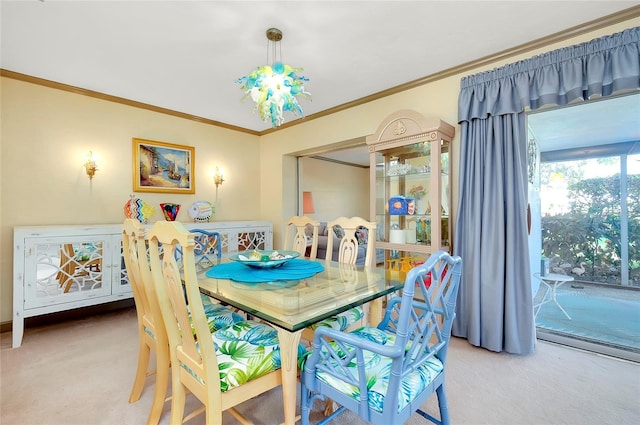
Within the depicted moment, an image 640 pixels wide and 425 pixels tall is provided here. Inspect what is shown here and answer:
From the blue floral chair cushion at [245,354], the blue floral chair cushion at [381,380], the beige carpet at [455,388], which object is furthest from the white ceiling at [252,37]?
the beige carpet at [455,388]

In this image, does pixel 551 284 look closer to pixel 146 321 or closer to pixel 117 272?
pixel 146 321

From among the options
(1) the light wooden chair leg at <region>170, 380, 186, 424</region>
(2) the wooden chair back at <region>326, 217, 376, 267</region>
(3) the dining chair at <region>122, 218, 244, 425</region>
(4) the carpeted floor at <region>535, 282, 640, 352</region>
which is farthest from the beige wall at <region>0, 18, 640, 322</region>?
(1) the light wooden chair leg at <region>170, 380, 186, 424</region>

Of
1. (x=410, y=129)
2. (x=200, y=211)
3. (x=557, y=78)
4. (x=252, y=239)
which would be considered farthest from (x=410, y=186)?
(x=200, y=211)

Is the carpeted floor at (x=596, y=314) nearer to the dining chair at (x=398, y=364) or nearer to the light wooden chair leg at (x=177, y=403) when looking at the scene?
the dining chair at (x=398, y=364)

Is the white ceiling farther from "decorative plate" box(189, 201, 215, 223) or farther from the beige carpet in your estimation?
the beige carpet

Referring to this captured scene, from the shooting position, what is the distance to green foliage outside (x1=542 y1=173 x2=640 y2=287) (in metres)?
2.40

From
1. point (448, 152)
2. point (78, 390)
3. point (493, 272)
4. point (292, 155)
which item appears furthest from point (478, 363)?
point (292, 155)

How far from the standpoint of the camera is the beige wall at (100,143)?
2.72m

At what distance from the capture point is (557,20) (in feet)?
6.61

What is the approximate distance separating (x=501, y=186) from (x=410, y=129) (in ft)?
2.94

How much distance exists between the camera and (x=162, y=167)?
3.67m

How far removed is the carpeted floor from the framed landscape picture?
A: 165 inches

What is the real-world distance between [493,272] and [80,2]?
3434mm

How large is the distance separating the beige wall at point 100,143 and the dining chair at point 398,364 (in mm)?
1834
